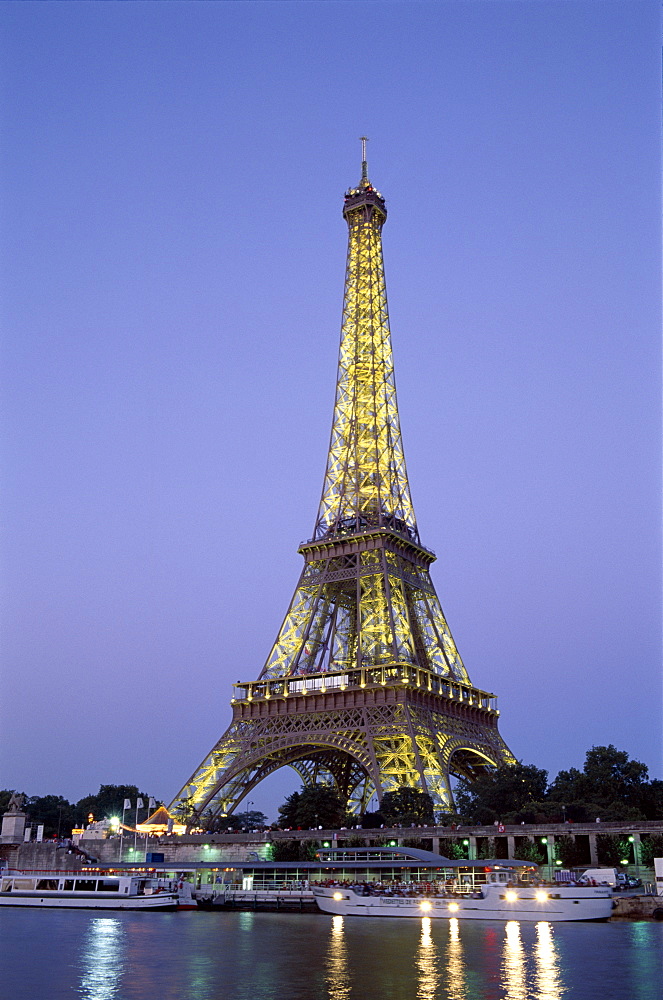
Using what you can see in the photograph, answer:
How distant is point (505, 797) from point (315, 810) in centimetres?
1431

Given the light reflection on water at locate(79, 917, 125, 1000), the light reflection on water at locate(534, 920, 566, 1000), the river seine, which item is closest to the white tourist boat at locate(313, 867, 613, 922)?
the river seine

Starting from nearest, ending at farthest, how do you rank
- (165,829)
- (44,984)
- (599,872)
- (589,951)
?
(44,984) → (589,951) → (599,872) → (165,829)

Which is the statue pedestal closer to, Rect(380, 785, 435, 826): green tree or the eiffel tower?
the eiffel tower

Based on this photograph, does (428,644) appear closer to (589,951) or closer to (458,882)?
(458,882)

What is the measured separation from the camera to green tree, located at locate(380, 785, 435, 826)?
62625 millimetres

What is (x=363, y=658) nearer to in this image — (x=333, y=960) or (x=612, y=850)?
(x=612, y=850)

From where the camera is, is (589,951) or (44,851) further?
(44,851)

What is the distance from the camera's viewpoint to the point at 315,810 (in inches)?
2825

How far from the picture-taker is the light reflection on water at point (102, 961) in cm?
2667

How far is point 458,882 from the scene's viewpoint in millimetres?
54844

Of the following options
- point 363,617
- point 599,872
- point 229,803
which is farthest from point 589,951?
point 363,617

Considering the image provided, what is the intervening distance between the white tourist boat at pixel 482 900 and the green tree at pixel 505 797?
1196 cm

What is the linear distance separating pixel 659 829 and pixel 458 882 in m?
12.0

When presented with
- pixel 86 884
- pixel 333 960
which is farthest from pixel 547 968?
pixel 86 884
